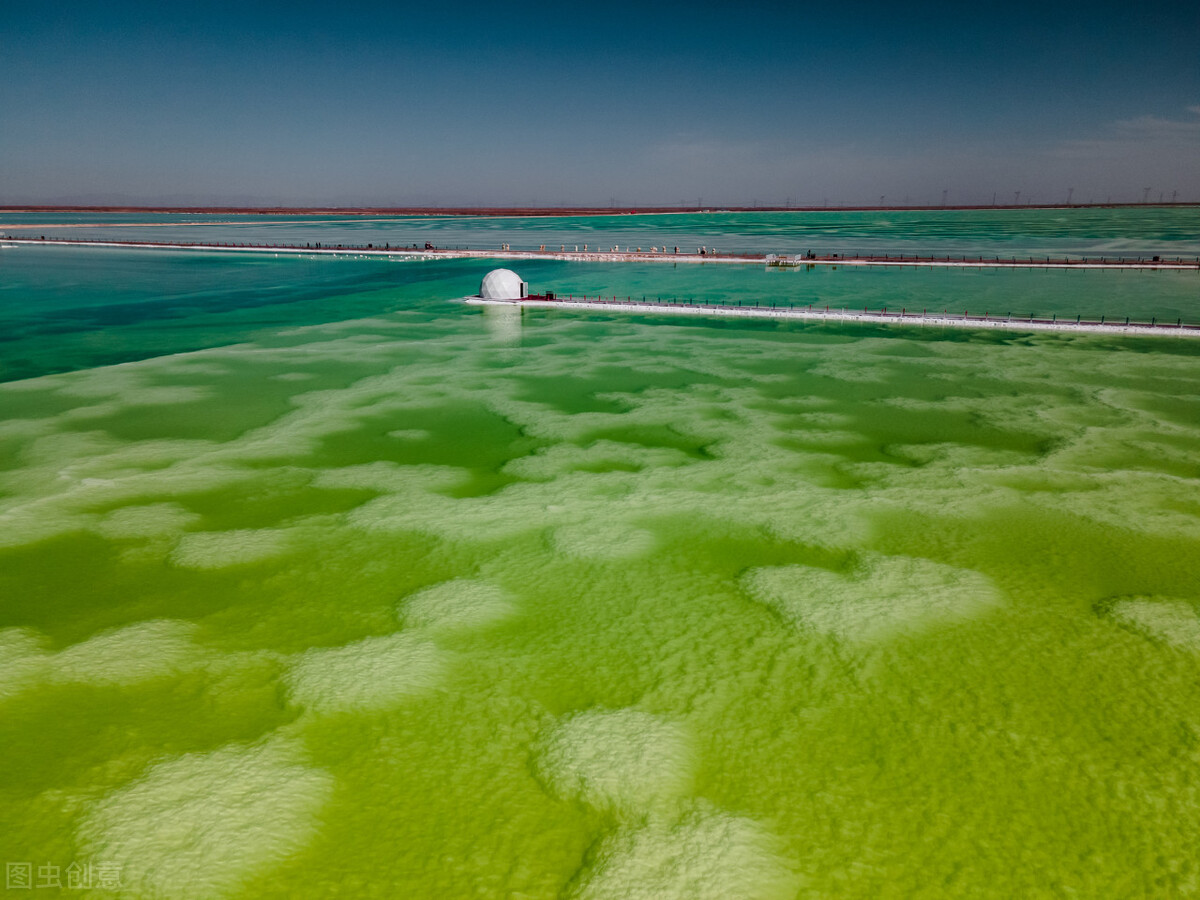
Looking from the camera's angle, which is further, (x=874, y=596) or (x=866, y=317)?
(x=866, y=317)

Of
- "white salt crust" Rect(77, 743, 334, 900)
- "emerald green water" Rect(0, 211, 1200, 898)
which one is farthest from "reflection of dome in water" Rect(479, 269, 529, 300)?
"white salt crust" Rect(77, 743, 334, 900)

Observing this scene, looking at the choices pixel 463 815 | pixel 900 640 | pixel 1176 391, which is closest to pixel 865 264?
pixel 1176 391

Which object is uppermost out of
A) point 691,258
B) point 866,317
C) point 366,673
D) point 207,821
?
point 691,258

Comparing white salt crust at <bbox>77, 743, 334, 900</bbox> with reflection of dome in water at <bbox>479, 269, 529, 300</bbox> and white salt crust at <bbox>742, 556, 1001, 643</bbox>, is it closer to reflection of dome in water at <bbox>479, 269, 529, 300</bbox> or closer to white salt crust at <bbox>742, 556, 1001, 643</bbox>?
white salt crust at <bbox>742, 556, 1001, 643</bbox>

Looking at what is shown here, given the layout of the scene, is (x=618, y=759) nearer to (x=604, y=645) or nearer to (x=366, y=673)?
(x=604, y=645)

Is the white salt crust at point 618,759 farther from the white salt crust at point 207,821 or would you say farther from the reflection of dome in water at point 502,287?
the reflection of dome in water at point 502,287

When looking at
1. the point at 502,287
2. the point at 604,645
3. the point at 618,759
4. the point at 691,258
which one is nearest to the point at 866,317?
the point at 502,287
